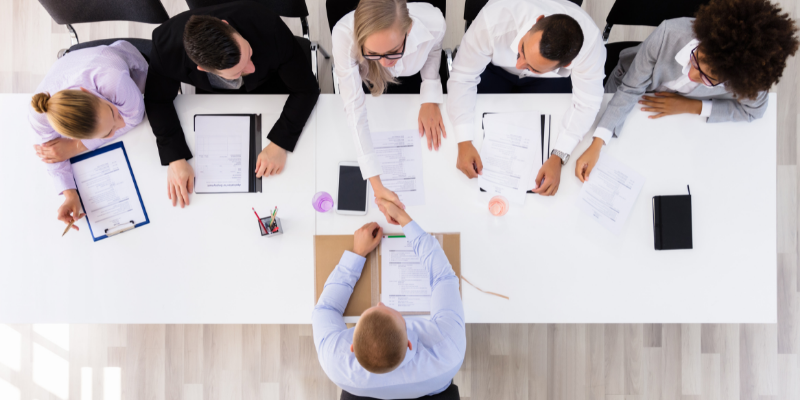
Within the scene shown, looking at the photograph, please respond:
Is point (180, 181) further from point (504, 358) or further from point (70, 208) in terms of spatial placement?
point (504, 358)

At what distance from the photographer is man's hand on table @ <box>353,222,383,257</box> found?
1.51 m

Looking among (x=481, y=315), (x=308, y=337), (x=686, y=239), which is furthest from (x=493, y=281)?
(x=308, y=337)

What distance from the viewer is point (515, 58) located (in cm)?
158

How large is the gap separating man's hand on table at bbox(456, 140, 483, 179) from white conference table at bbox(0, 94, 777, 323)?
0.13 feet

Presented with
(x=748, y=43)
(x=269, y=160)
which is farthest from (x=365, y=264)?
(x=748, y=43)

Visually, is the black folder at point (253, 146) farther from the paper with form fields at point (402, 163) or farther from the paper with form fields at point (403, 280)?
the paper with form fields at point (403, 280)

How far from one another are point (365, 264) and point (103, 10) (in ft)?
5.11

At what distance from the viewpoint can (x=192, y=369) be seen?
2301mm

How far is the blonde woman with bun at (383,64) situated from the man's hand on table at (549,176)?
1.35 feet

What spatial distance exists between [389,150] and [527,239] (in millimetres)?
638

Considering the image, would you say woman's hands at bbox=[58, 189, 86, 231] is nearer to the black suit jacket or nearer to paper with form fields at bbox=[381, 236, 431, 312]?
the black suit jacket

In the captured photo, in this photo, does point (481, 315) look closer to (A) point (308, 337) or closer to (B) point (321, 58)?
(A) point (308, 337)

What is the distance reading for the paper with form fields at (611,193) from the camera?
154cm

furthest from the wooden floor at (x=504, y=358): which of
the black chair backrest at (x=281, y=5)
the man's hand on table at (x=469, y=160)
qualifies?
the man's hand on table at (x=469, y=160)
